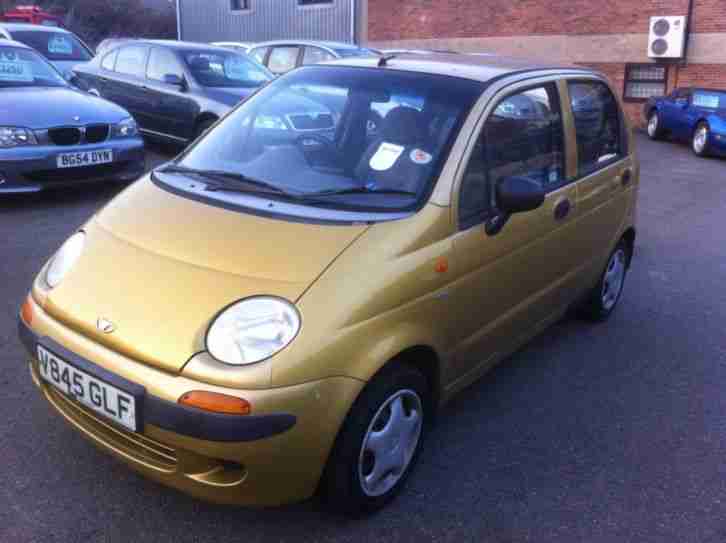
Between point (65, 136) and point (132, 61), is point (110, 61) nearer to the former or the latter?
point (132, 61)

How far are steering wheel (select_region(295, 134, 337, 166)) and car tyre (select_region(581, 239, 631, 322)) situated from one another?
222 cm

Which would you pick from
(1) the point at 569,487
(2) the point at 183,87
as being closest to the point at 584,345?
(1) the point at 569,487

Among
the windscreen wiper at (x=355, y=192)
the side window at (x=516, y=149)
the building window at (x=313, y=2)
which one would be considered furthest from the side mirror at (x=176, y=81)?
the building window at (x=313, y=2)

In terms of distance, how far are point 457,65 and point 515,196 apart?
922 mm

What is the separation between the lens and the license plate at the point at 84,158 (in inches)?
262

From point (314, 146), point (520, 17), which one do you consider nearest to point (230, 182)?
point (314, 146)

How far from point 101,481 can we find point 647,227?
6.62 metres

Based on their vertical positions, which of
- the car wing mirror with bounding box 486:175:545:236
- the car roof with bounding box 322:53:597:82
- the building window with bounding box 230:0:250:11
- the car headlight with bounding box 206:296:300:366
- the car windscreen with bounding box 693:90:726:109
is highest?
the building window with bounding box 230:0:250:11

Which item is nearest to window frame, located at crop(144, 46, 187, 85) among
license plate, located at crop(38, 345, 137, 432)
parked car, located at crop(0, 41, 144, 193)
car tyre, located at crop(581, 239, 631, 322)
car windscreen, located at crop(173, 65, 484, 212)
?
parked car, located at crop(0, 41, 144, 193)

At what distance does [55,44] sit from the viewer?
12648 mm

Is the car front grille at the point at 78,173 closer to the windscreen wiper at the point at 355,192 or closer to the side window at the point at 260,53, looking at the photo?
the windscreen wiper at the point at 355,192

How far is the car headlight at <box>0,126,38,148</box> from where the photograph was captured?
6.41 meters

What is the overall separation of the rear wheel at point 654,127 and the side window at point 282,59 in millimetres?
8173

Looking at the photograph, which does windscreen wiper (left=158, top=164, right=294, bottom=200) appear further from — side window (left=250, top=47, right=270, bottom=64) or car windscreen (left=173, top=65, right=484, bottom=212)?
side window (left=250, top=47, right=270, bottom=64)
